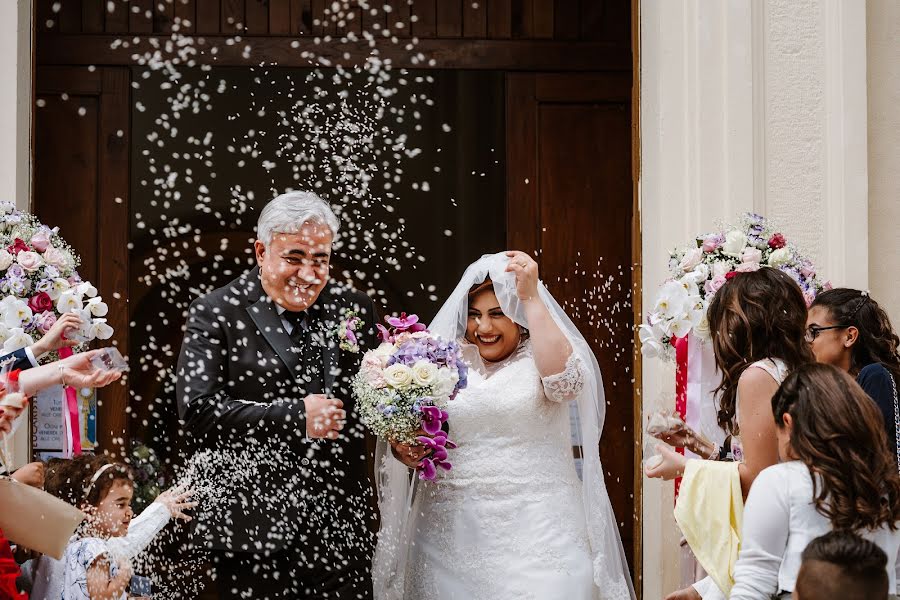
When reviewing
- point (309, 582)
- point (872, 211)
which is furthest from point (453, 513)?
point (872, 211)

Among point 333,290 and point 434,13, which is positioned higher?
point 434,13

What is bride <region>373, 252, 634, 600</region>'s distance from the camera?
4449mm

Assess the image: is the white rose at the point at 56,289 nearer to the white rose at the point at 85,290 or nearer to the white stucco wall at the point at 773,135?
the white rose at the point at 85,290

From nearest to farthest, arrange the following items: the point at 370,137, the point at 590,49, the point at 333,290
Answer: the point at 333,290 → the point at 590,49 → the point at 370,137

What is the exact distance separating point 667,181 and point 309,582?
247 centimetres

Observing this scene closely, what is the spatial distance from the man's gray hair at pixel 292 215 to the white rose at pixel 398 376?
0.75m

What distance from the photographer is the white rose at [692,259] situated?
468 cm

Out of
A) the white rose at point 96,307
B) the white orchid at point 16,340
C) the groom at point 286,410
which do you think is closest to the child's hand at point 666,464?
the groom at point 286,410

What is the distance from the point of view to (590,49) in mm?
6867

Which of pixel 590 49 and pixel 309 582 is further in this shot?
pixel 590 49

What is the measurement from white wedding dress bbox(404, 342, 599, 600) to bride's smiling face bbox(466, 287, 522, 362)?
0.08 metres

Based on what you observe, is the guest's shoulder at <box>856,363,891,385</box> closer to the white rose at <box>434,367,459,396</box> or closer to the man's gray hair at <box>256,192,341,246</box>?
the white rose at <box>434,367,459,396</box>

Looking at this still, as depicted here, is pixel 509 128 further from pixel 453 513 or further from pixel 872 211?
pixel 453 513

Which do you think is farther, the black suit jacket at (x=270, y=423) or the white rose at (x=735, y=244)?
the white rose at (x=735, y=244)
